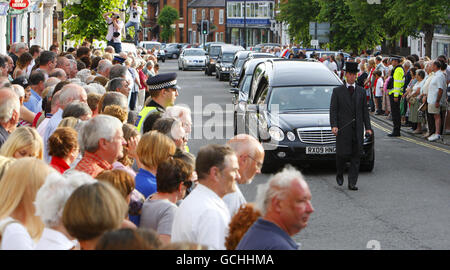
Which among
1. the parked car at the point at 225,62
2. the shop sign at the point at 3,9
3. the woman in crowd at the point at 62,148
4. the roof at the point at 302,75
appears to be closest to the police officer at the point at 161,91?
the woman in crowd at the point at 62,148

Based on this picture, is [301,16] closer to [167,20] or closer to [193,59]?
[193,59]

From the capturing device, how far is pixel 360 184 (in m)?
13.5

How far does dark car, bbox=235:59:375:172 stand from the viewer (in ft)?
46.3

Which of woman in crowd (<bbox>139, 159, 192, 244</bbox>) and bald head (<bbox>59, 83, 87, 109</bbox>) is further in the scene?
bald head (<bbox>59, 83, 87, 109</bbox>)

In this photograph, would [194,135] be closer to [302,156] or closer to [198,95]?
[302,156]

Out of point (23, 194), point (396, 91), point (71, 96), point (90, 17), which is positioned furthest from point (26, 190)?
point (90, 17)

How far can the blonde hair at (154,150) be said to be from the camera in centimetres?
639

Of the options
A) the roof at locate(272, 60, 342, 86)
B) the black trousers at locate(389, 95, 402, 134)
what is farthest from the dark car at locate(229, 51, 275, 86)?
the roof at locate(272, 60, 342, 86)

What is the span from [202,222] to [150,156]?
1490 millimetres

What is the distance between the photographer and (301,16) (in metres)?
55.7

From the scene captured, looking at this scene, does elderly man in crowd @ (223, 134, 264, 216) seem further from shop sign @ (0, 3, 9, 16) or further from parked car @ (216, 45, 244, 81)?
parked car @ (216, 45, 244, 81)

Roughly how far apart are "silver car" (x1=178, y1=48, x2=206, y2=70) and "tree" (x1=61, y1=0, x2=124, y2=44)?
33.2 meters

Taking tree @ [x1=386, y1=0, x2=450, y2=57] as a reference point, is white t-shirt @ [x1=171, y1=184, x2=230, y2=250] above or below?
below

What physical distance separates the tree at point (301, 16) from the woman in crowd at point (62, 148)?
48858 mm
